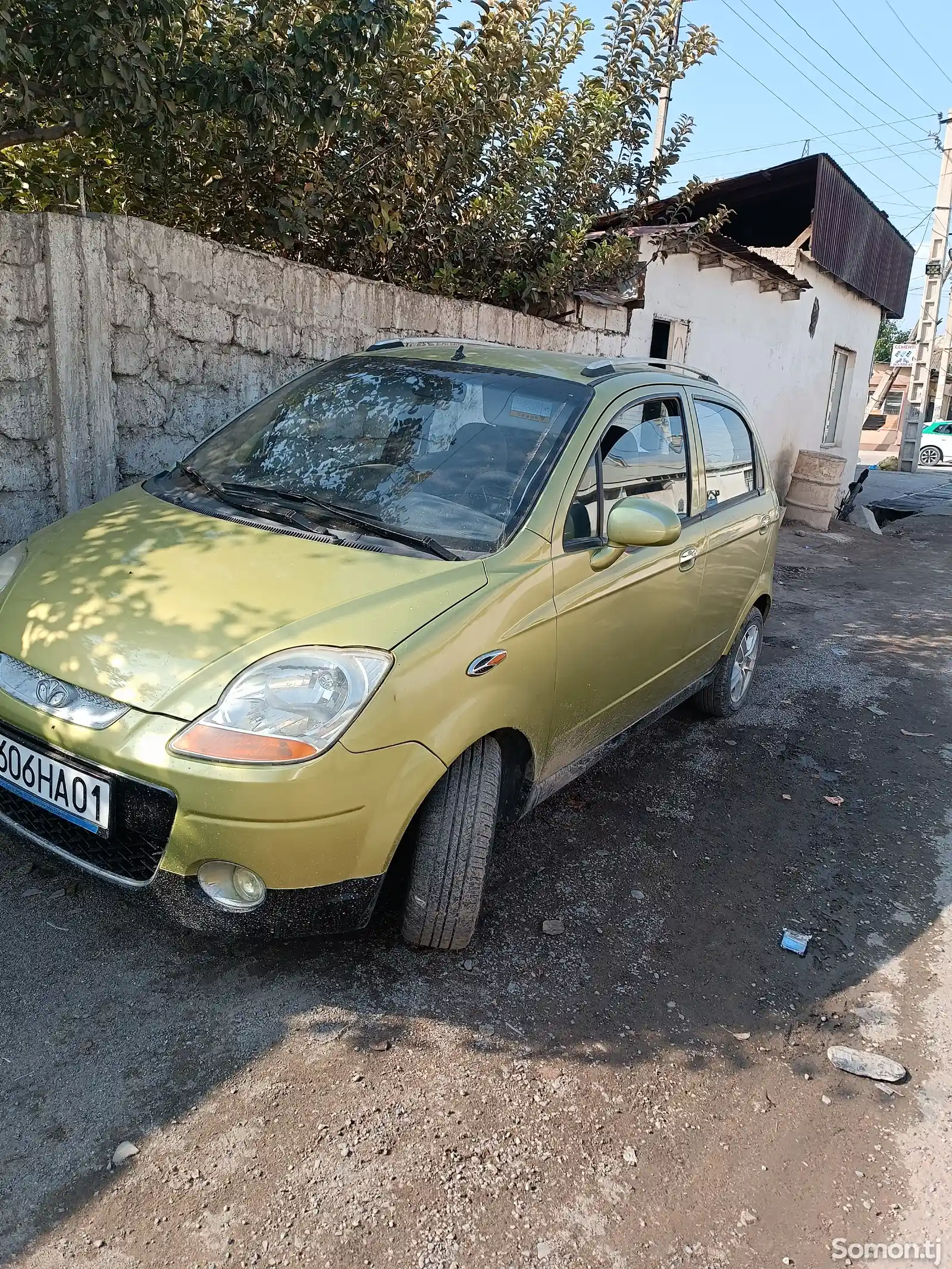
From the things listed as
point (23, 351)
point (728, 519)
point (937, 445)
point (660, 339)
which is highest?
point (660, 339)

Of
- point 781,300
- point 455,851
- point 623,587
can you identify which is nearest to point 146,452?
point 623,587

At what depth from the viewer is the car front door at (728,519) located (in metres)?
4.16

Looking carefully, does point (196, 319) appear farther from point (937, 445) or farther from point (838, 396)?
point (937, 445)

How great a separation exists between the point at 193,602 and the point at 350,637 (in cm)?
49

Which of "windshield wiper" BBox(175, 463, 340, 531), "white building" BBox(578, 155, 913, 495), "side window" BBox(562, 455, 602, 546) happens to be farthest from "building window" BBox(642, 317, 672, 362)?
"windshield wiper" BBox(175, 463, 340, 531)

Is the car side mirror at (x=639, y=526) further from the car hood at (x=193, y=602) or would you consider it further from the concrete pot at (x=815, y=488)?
the concrete pot at (x=815, y=488)

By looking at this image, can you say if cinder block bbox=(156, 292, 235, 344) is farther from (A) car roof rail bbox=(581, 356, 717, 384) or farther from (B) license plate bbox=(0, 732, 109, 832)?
(B) license plate bbox=(0, 732, 109, 832)

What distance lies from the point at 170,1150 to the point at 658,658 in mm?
2443

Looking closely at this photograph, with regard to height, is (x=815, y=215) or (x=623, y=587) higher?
(x=815, y=215)

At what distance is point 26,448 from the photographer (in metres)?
4.15

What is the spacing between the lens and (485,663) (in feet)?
8.50

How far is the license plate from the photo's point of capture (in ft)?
7.62

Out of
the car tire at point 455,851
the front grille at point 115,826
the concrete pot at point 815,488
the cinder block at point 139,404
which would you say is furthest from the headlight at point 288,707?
the concrete pot at point 815,488

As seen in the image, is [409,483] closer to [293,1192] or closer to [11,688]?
[11,688]
